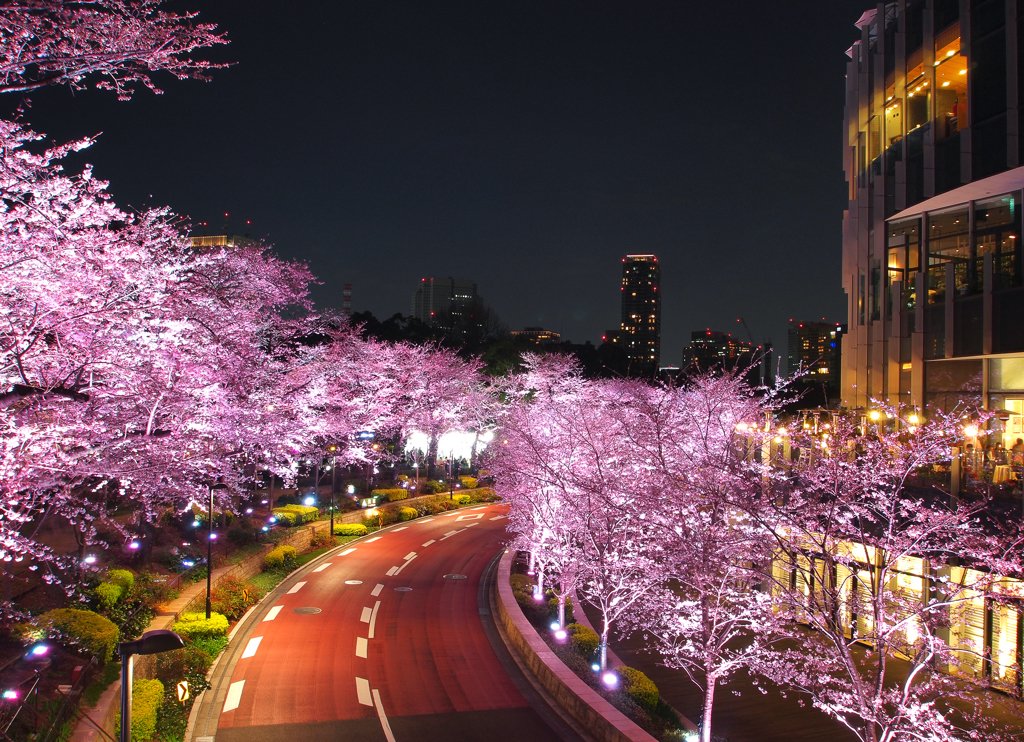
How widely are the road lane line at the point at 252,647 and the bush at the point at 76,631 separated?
369 cm

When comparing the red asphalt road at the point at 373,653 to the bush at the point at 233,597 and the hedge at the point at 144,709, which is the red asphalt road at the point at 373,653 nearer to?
the bush at the point at 233,597

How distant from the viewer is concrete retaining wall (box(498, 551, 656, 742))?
10.3 m

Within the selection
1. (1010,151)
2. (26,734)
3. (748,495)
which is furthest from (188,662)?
(1010,151)

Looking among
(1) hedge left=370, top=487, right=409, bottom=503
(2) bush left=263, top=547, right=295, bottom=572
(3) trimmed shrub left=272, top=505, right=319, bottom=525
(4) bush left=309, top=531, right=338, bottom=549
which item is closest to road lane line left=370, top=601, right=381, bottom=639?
(2) bush left=263, top=547, right=295, bottom=572

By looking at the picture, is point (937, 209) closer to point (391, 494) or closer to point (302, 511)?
point (302, 511)

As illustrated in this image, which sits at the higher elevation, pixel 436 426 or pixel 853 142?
pixel 853 142

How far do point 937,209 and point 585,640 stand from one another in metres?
16.8

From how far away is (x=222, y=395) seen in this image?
1750cm

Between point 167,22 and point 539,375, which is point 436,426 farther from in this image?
point 167,22

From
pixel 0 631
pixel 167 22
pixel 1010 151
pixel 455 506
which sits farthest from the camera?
pixel 455 506

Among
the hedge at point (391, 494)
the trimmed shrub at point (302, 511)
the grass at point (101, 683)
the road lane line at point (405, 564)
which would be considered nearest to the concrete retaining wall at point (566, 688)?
the road lane line at point (405, 564)

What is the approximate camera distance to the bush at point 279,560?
2056 centimetres

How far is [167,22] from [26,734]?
9.23m

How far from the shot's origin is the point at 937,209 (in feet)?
60.2
